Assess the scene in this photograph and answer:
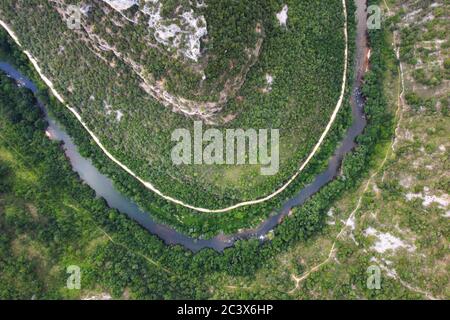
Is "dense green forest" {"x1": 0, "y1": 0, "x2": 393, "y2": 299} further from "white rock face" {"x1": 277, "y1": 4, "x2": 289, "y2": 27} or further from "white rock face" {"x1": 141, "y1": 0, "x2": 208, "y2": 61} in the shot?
"white rock face" {"x1": 141, "y1": 0, "x2": 208, "y2": 61}

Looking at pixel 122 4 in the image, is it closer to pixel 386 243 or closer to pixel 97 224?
pixel 97 224

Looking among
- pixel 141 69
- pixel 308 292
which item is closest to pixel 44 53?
pixel 141 69

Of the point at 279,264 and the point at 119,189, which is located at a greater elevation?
the point at 119,189

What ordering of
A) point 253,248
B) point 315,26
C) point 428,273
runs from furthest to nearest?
point 253,248 < point 315,26 < point 428,273

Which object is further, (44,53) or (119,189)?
(119,189)

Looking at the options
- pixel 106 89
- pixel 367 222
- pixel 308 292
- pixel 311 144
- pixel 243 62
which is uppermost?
pixel 243 62

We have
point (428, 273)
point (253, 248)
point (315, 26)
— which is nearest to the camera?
point (428, 273)

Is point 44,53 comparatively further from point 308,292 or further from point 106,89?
point 308,292
